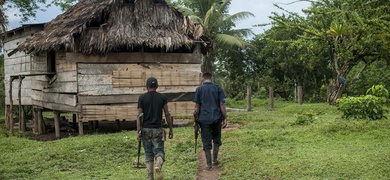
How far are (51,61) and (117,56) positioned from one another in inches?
124

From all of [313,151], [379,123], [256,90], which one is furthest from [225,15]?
[313,151]

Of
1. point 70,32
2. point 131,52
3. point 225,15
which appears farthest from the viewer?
point 225,15

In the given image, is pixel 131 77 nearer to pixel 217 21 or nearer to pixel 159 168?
pixel 159 168

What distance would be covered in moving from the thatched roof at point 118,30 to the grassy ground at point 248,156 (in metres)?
3.17

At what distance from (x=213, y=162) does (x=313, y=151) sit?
6.36ft

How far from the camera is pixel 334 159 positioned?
7.91m

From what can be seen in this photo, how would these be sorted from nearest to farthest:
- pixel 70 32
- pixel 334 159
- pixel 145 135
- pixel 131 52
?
pixel 145 135
pixel 334 159
pixel 70 32
pixel 131 52

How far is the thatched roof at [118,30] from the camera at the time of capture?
14.3 m

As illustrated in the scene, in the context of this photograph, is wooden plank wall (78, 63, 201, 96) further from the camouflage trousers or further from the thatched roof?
the camouflage trousers

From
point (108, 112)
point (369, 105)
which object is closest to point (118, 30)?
point (108, 112)

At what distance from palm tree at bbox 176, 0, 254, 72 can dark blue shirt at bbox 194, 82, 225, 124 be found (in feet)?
63.4

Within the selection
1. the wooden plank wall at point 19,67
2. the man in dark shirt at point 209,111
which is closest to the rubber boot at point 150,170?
the man in dark shirt at point 209,111

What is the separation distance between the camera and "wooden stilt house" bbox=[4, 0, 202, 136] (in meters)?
14.5

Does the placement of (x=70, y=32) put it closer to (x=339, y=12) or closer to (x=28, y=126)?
(x=28, y=126)
